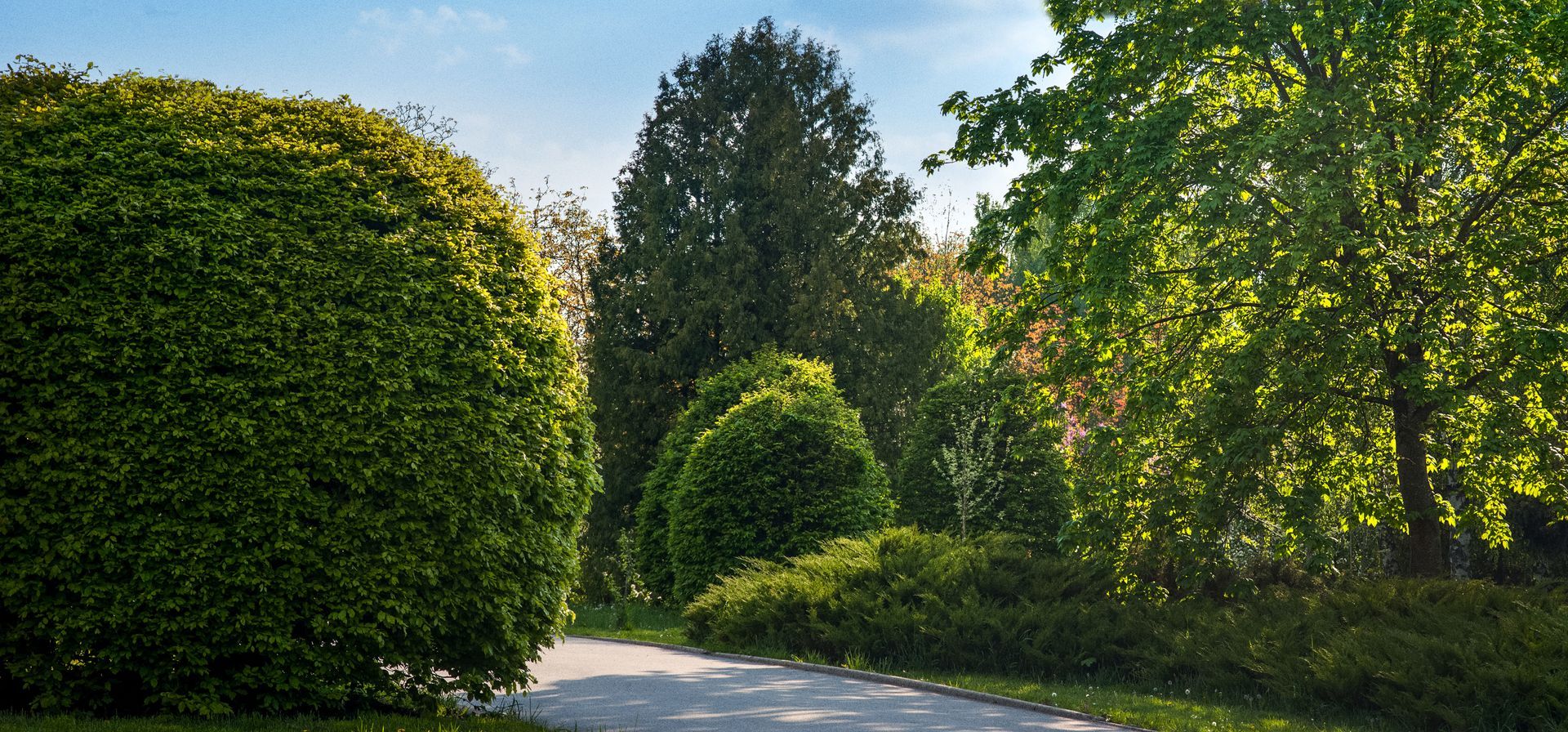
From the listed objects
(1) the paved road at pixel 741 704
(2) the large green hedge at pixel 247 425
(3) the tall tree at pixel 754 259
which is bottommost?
(1) the paved road at pixel 741 704

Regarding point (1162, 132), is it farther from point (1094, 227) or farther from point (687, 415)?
point (687, 415)

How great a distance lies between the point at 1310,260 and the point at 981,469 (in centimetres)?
847

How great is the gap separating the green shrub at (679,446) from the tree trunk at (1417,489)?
33.9 ft

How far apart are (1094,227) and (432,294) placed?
8.46 m

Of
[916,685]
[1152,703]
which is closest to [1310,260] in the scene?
[1152,703]

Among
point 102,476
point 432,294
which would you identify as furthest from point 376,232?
point 102,476

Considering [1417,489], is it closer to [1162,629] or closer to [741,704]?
[1162,629]

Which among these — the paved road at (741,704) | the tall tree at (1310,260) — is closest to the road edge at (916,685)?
the paved road at (741,704)

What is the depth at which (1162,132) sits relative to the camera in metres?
12.2

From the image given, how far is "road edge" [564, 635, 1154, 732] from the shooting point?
9430mm

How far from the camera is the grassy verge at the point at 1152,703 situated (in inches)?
358

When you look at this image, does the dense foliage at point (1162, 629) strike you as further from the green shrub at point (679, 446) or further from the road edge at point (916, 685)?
the green shrub at point (679, 446)

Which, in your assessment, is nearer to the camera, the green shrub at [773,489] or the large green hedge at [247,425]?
the large green hedge at [247,425]

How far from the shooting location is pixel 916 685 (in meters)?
11.0
